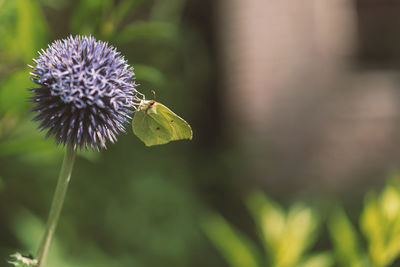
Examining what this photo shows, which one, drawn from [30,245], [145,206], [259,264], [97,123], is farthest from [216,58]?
[97,123]

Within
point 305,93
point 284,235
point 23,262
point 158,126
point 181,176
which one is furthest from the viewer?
point 305,93

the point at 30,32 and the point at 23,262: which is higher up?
the point at 30,32

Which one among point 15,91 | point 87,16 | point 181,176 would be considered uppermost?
point 87,16

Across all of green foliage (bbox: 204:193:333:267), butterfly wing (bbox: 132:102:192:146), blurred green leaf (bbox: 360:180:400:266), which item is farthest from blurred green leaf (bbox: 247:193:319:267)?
butterfly wing (bbox: 132:102:192:146)

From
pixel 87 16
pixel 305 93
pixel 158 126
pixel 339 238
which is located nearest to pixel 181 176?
pixel 305 93

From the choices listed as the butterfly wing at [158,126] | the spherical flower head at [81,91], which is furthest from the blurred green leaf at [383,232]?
the spherical flower head at [81,91]

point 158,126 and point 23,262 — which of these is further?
point 158,126

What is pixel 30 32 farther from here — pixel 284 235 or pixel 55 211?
pixel 284 235
